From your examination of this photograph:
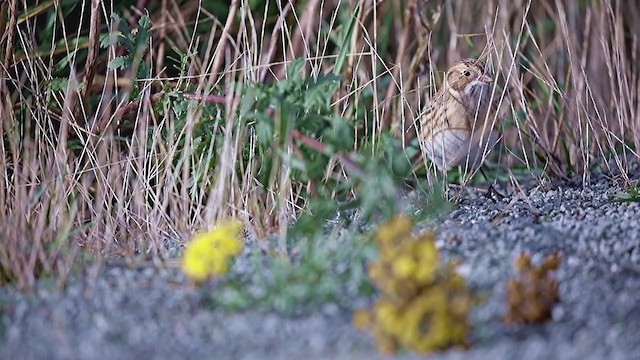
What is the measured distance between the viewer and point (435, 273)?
241cm

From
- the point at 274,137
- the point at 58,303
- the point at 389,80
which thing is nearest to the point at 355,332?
the point at 58,303

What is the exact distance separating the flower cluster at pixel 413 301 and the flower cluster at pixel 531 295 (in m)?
0.10

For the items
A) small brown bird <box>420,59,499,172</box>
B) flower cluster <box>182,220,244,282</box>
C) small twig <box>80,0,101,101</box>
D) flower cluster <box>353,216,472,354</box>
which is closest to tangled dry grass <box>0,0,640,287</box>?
small twig <box>80,0,101,101</box>

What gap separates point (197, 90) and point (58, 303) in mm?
1182

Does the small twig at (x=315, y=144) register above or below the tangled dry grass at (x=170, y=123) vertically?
above

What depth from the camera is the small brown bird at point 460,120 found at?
13.3ft

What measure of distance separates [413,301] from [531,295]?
10.6 inches

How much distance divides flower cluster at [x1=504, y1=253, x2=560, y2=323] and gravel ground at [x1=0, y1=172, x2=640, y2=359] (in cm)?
3

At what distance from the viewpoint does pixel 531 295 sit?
2.41 metres

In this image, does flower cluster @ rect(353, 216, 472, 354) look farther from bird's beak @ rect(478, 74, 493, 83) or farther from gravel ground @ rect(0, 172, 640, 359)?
bird's beak @ rect(478, 74, 493, 83)

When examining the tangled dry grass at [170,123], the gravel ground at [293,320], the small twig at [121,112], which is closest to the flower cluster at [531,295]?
the gravel ground at [293,320]

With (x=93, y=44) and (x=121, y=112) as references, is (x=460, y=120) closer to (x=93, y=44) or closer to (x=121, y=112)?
(x=121, y=112)

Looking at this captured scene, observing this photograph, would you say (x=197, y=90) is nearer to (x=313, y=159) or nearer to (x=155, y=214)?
(x=155, y=214)

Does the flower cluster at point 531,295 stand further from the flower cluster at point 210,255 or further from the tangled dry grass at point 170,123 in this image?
the tangled dry grass at point 170,123
